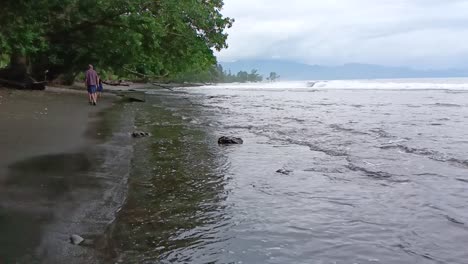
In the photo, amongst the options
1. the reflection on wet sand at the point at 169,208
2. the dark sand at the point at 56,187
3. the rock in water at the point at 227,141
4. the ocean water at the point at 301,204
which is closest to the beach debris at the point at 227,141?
the rock in water at the point at 227,141

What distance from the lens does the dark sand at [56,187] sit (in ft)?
12.9

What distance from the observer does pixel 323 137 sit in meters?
12.7

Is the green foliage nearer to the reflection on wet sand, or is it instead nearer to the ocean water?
the ocean water

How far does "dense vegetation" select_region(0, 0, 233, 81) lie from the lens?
1989cm

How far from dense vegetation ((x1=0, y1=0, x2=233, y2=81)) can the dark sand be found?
7877mm

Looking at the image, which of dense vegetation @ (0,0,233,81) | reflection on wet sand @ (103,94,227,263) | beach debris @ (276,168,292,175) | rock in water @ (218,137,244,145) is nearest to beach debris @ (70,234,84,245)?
reflection on wet sand @ (103,94,227,263)

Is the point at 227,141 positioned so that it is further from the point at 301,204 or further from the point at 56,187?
the point at 56,187

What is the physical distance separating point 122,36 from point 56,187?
1740 centimetres

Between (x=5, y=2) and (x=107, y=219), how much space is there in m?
5.82

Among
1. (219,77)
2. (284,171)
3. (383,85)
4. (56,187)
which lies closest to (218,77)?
(219,77)

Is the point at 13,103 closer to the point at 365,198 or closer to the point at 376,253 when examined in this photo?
the point at 365,198

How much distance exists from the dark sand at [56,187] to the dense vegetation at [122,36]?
25.8 feet


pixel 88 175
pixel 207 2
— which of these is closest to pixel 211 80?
pixel 207 2

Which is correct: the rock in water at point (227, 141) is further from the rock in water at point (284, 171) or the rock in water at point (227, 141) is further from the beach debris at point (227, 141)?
the rock in water at point (284, 171)
